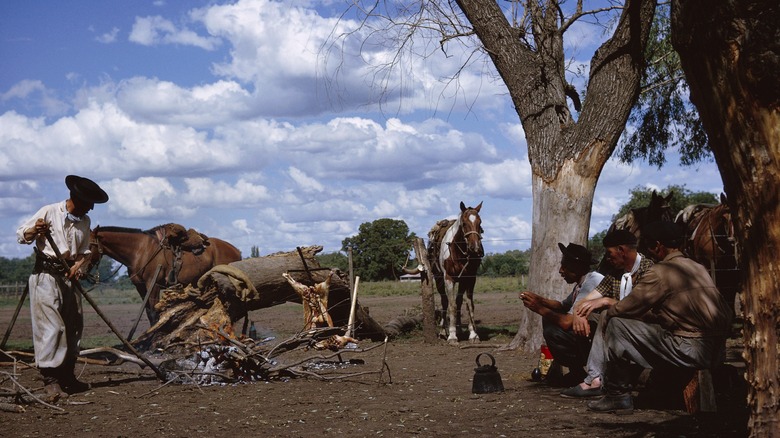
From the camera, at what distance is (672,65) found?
1788 cm

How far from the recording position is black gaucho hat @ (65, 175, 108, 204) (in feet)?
28.1

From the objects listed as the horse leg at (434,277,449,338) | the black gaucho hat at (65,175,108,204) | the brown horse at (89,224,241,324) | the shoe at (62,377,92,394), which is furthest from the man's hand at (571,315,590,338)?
the brown horse at (89,224,241,324)

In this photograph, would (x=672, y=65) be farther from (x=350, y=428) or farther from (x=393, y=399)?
(x=350, y=428)

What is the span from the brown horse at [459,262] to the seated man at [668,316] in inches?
305

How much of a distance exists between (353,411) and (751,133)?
13.9 ft

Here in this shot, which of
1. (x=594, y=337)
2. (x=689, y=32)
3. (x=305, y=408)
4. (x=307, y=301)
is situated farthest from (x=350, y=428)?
(x=307, y=301)

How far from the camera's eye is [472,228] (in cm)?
1461

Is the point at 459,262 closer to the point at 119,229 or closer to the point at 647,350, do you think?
the point at 119,229

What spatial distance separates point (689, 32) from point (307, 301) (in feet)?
30.1

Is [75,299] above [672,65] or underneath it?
underneath

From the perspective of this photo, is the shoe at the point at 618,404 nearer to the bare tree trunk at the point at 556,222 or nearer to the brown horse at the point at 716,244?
the bare tree trunk at the point at 556,222

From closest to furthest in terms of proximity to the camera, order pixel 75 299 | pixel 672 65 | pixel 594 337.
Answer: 1. pixel 594 337
2. pixel 75 299
3. pixel 672 65

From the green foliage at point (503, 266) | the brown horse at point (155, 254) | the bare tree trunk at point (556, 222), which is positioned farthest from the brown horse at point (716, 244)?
the green foliage at point (503, 266)

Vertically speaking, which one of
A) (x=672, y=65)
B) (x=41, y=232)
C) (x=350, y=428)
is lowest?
(x=350, y=428)
